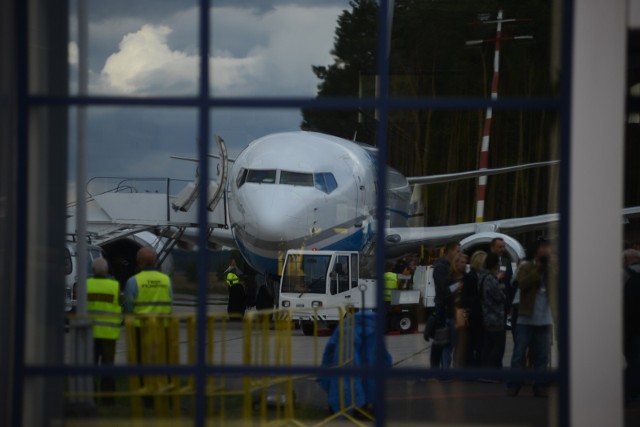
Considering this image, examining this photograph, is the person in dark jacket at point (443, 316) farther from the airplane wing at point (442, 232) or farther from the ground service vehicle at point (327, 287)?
the airplane wing at point (442, 232)

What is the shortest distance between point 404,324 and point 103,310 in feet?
35.9

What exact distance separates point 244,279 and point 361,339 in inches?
623

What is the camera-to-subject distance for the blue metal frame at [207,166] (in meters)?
4.59

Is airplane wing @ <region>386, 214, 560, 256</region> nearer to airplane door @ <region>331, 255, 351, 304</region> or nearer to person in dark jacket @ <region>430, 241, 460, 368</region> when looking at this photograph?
airplane door @ <region>331, 255, 351, 304</region>

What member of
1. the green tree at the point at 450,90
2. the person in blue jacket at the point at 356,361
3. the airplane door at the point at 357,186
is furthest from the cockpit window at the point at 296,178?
the green tree at the point at 450,90

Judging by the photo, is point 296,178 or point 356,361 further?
Result: point 296,178

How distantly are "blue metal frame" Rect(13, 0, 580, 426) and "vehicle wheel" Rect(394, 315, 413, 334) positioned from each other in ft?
47.4

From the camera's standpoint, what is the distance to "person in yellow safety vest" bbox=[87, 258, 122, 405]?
8344mm

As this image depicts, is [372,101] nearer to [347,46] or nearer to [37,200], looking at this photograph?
[37,200]

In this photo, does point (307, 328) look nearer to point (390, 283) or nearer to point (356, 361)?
point (390, 283)

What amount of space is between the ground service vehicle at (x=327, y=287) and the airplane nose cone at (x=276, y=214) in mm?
485

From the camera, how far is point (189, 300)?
58.5 feet

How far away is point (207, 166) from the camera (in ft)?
15.7

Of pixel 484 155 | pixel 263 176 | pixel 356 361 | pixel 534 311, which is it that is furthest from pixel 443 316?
pixel 484 155
